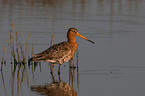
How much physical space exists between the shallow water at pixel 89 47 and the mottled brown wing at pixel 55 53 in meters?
0.44

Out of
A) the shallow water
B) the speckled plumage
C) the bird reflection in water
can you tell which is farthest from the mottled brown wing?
the bird reflection in water

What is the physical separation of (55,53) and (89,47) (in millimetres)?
3760

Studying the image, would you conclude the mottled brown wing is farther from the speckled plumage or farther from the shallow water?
the shallow water

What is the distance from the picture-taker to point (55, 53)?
1162 cm

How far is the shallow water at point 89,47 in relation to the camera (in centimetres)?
1045

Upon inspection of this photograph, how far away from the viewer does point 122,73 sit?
1175 cm

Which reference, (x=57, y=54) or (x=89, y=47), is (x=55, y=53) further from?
(x=89, y=47)

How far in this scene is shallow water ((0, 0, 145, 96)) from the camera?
34.3ft

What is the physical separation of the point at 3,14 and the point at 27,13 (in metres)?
1.53

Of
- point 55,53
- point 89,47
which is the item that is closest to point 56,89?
point 55,53

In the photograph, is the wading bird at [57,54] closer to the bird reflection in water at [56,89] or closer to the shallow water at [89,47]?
the shallow water at [89,47]

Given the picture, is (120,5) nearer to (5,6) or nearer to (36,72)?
(5,6)

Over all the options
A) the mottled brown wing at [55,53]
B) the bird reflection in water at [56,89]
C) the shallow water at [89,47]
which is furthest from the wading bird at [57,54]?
the bird reflection in water at [56,89]

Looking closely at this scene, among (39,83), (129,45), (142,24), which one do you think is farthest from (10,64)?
(142,24)
